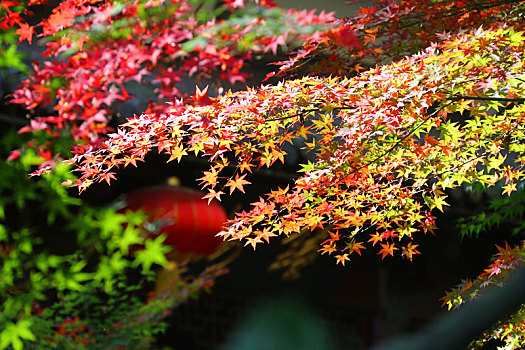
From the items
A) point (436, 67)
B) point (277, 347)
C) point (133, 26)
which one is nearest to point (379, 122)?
point (436, 67)

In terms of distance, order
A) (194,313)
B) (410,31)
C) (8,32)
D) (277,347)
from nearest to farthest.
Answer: (277,347) < (8,32) < (410,31) < (194,313)

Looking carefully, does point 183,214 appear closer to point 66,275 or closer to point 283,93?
point 283,93

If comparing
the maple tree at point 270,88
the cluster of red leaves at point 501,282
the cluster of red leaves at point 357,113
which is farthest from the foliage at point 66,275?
the cluster of red leaves at point 501,282

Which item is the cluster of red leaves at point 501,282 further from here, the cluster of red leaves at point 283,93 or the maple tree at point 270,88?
the cluster of red leaves at point 283,93

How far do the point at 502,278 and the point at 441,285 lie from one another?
3.30m

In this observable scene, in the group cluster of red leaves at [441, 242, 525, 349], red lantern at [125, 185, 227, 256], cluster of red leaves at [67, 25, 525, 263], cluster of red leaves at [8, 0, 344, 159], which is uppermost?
cluster of red leaves at [8, 0, 344, 159]

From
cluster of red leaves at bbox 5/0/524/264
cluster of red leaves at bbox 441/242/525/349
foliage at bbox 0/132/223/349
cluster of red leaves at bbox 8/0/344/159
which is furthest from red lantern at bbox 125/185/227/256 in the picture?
cluster of red leaves at bbox 441/242/525/349

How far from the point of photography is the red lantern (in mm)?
3535

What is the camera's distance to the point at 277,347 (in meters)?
0.57

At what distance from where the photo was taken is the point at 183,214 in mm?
3590

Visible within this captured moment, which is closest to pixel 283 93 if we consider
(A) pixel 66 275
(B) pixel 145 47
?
(B) pixel 145 47

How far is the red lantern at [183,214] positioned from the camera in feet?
11.6

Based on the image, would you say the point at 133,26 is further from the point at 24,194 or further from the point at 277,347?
the point at 277,347

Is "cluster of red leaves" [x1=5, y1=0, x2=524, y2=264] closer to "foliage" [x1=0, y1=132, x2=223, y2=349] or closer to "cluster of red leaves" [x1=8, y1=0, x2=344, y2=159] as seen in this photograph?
"cluster of red leaves" [x1=8, y1=0, x2=344, y2=159]
